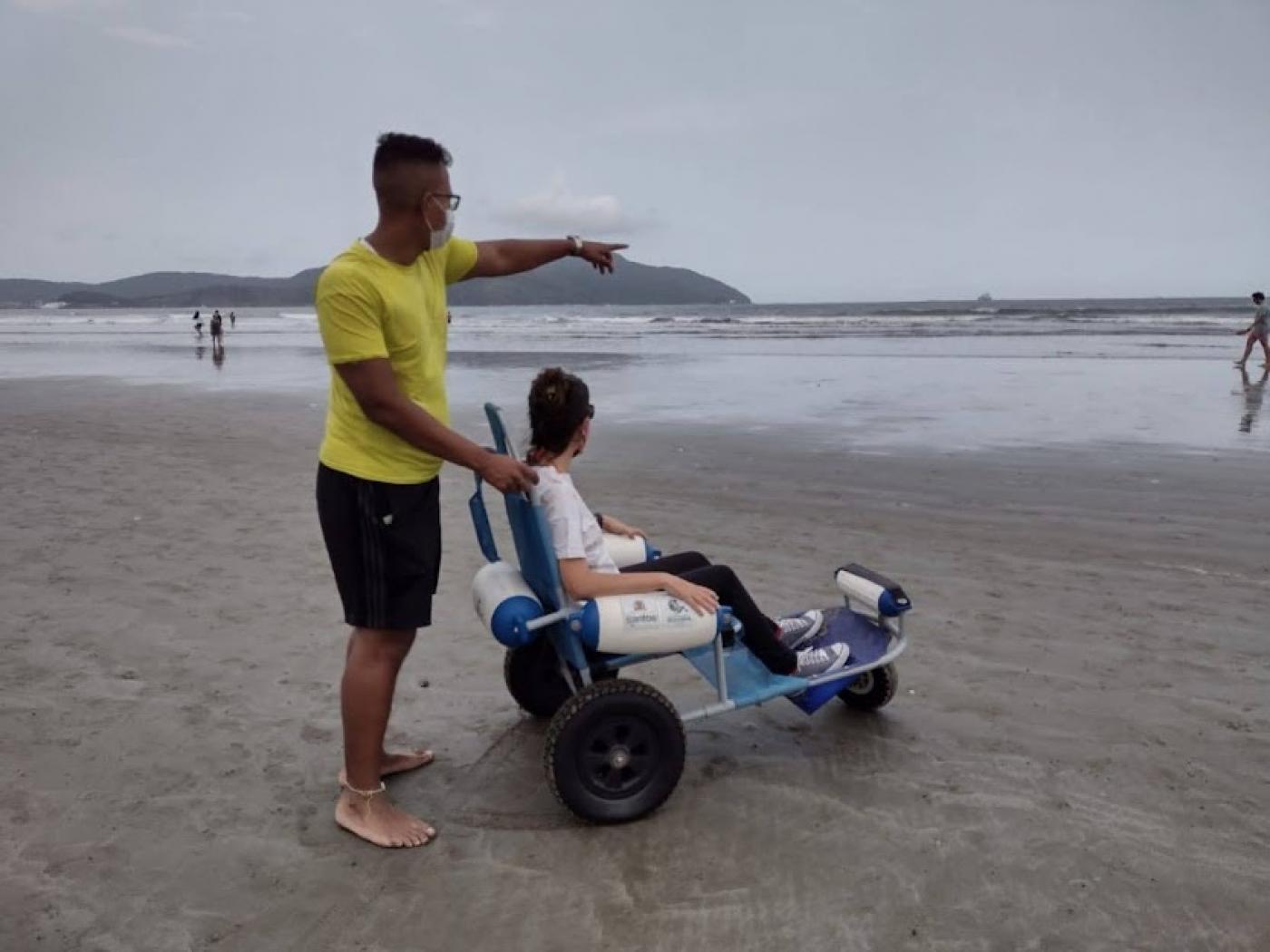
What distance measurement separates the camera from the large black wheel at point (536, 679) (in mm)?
4363

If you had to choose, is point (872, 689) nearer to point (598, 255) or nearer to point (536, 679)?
point (536, 679)

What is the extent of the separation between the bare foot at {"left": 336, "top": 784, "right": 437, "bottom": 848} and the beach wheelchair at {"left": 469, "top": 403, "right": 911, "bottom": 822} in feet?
1.60

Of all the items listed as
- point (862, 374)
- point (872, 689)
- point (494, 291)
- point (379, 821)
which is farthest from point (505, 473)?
point (494, 291)

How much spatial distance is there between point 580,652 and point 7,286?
689ft

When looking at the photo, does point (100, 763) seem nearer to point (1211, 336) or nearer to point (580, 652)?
point (580, 652)

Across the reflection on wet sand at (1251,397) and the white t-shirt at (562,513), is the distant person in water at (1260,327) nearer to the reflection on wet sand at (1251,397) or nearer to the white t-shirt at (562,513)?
the reflection on wet sand at (1251,397)

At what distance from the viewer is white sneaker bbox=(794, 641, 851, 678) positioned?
4.14 metres

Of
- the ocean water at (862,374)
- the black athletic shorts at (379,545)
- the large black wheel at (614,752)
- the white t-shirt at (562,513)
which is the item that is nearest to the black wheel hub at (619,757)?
the large black wheel at (614,752)

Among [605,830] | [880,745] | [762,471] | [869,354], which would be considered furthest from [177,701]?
[869,354]

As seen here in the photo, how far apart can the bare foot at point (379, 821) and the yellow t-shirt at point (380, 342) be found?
113cm

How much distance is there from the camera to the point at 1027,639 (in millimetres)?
5297

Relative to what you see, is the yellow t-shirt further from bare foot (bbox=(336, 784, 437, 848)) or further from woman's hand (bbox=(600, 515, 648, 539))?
bare foot (bbox=(336, 784, 437, 848))

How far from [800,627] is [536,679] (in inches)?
47.4

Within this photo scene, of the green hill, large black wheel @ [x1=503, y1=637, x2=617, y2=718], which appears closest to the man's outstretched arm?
large black wheel @ [x1=503, y1=637, x2=617, y2=718]
